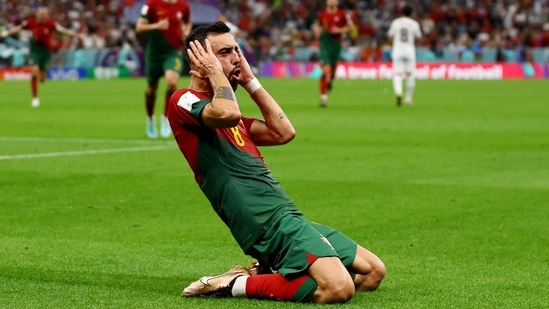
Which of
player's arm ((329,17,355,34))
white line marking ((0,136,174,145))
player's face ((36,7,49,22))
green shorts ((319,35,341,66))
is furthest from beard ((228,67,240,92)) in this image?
player's face ((36,7,49,22))

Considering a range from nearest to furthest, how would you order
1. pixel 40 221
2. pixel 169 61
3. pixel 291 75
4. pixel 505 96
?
pixel 40 221 < pixel 169 61 < pixel 505 96 < pixel 291 75

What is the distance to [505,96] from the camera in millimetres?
32094

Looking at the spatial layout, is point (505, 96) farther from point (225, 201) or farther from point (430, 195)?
point (225, 201)

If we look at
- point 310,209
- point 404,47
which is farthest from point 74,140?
point 404,47

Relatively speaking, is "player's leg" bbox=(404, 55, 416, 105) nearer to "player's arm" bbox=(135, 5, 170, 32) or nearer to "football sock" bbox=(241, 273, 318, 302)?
"player's arm" bbox=(135, 5, 170, 32)

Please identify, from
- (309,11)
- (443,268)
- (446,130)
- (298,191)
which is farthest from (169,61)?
(309,11)

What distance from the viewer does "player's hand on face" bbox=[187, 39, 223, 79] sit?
6.66 meters

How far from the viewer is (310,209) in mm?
10922

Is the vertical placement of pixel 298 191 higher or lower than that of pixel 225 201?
lower

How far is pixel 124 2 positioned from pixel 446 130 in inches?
1289

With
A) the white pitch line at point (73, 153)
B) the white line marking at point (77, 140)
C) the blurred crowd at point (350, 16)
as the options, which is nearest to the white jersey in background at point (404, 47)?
the white line marking at point (77, 140)

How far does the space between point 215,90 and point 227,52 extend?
11.7 inches

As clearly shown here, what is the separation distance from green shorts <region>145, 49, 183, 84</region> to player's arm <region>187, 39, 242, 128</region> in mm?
11931

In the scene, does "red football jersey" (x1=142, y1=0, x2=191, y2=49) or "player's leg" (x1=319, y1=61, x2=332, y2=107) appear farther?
"player's leg" (x1=319, y1=61, x2=332, y2=107)
